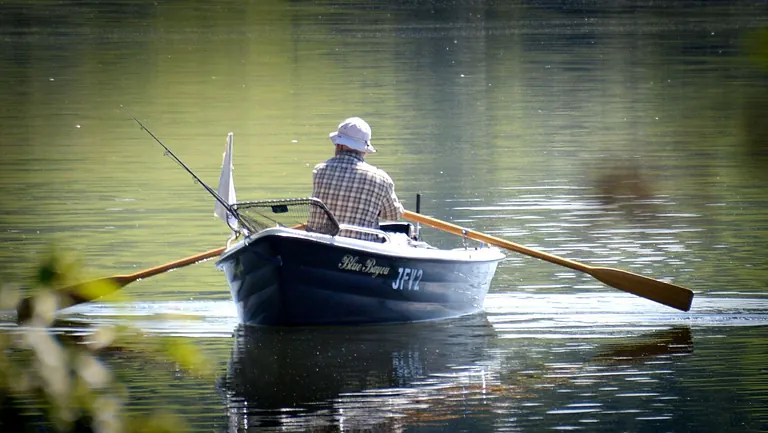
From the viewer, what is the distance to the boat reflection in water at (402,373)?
8617mm

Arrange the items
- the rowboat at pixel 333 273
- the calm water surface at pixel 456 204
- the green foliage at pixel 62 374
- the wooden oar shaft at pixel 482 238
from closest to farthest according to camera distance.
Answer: the green foliage at pixel 62 374 < the calm water surface at pixel 456 204 < the rowboat at pixel 333 273 < the wooden oar shaft at pixel 482 238

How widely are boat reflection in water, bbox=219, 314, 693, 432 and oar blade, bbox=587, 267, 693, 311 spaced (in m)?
0.42

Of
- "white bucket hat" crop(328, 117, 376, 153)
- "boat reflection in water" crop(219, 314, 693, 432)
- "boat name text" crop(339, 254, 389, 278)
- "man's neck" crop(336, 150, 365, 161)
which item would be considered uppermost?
"white bucket hat" crop(328, 117, 376, 153)

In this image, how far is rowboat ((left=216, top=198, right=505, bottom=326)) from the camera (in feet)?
34.3

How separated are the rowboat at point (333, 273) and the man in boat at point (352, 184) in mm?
131

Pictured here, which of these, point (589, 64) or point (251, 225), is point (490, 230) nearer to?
point (251, 225)

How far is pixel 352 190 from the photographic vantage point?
10.7 m

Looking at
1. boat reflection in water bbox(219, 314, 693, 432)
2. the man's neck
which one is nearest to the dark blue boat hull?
boat reflection in water bbox(219, 314, 693, 432)

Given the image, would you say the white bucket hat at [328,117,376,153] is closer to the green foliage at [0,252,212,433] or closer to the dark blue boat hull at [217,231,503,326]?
the dark blue boat hull at [217,231,503,326]

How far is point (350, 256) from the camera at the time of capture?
1060cm

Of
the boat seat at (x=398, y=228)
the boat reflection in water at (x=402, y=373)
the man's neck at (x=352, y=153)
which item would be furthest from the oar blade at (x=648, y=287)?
the man's neck at (x=352, y=153)

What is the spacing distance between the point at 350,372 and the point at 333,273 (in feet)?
3.28

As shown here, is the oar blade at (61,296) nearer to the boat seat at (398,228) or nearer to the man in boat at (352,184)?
the man in boat at (352,184)

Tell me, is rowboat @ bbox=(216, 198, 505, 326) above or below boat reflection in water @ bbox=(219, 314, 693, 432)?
above
